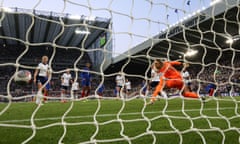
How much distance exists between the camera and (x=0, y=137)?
2.14 meters

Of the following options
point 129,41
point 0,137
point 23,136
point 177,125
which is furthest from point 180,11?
point 0,137

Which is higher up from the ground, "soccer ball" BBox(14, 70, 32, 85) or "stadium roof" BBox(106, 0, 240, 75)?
"stadium roof" BBox(106, 0, 240, 75)

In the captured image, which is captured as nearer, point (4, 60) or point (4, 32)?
point (4, 32)

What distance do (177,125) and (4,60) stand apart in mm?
23587

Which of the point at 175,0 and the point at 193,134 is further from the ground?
the point at 175,0

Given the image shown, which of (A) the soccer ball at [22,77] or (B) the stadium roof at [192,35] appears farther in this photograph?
(A) the soccer ball at [22,77]

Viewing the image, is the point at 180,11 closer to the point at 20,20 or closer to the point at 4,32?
the point at 20,20

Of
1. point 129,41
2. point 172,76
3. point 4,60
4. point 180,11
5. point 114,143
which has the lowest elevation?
point 114,143

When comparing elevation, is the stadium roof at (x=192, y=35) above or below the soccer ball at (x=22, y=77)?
above

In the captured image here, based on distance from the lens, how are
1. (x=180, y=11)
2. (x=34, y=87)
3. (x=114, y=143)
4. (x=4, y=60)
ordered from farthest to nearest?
(x=4, y=60) < (x=34, y=87) < (x=180, y=11) < (x=114, y=143)

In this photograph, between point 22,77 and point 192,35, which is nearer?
point 22,77

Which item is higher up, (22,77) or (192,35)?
(192,35)

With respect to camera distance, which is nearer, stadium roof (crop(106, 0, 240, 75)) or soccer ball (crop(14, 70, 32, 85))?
stadium roof (crop(106, 0, 240, 75))

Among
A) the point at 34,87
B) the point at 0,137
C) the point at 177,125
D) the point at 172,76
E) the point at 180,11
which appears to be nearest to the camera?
the point at 0,137
